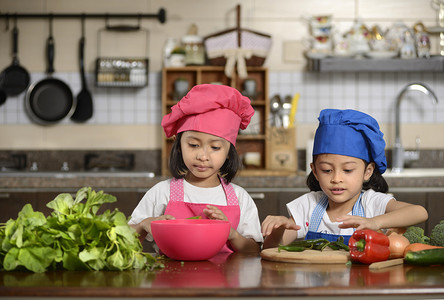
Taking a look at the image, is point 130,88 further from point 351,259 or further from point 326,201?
point 351,259

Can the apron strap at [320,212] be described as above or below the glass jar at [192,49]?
below

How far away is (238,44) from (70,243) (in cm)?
258

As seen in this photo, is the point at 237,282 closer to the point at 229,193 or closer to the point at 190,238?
the point at 190,238

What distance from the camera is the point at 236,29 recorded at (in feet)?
11.6

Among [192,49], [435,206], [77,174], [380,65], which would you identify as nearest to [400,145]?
[380,65]

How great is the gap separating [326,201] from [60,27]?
260 centimetres

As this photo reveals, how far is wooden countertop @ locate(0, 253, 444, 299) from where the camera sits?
38.5 inches

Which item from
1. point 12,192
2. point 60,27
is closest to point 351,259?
point 12,192

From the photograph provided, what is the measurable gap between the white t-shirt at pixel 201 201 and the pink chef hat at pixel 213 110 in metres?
0.23

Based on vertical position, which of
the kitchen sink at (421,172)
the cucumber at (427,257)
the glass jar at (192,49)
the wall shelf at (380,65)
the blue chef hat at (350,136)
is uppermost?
the glass jar at (192,49)

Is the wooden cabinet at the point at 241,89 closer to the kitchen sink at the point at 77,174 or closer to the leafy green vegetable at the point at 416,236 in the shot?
the kitchen sink at the point at 77,174

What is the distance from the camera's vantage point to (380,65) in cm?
363

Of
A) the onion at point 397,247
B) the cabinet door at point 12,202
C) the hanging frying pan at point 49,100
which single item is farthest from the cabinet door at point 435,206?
the hanging frying pan at point 49,100

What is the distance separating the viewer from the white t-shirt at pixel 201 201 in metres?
1.78
